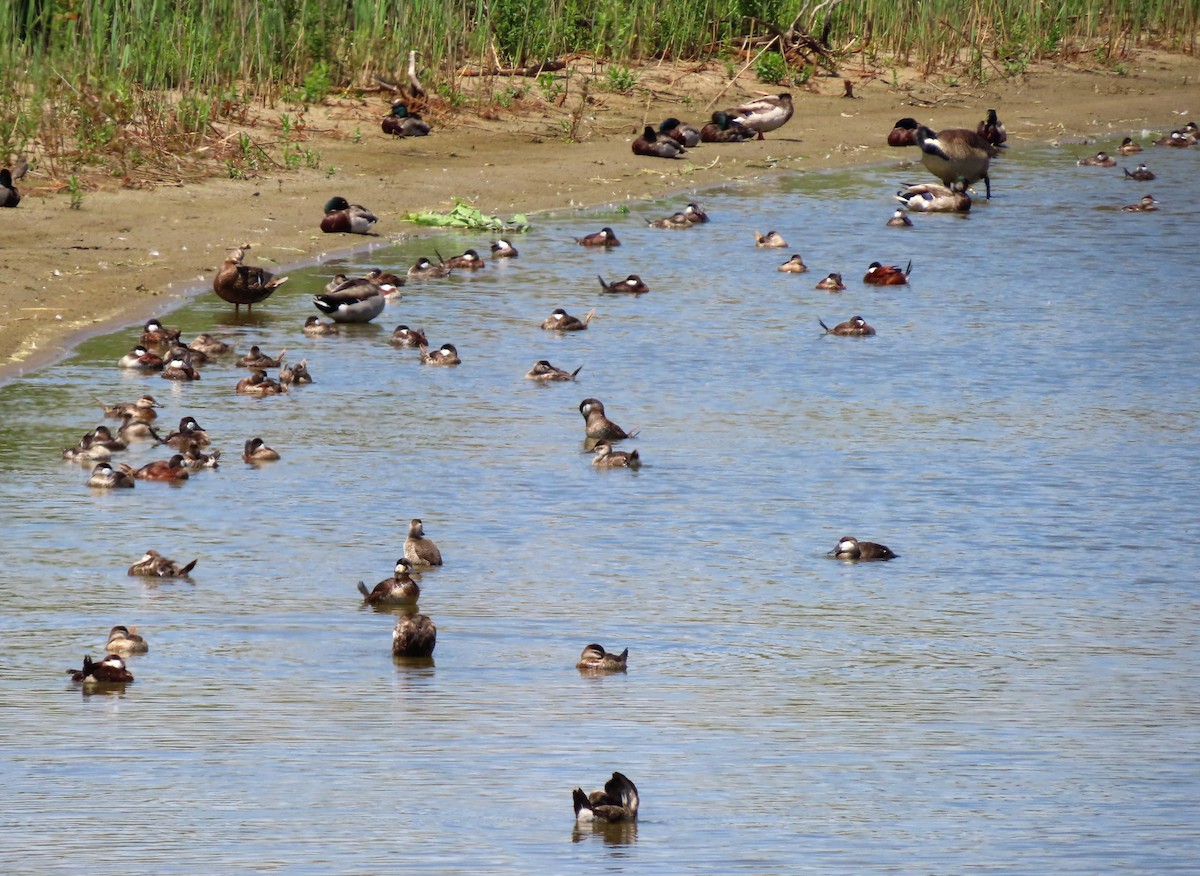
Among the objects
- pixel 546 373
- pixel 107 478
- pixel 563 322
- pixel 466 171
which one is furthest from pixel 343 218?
pixel 107 478

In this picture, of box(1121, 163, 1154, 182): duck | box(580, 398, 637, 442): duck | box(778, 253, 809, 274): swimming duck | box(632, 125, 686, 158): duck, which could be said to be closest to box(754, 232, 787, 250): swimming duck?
box(778, 253, 809, 274): swimming duck

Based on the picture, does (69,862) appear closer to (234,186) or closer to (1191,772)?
(1191,772)

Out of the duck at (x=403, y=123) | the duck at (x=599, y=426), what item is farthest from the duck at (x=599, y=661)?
the duck at (x=403, y=123)

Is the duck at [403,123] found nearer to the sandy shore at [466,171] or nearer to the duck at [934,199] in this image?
the sandy shore at [466,171]

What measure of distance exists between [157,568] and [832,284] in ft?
40.3

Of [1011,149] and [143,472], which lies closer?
[143,472]

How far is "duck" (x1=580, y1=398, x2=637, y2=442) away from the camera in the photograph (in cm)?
1515

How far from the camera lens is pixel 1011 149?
112ft

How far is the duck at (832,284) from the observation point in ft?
72.9

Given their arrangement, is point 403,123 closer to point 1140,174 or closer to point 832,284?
point 832,284

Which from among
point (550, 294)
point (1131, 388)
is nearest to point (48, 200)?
point (550, 294)

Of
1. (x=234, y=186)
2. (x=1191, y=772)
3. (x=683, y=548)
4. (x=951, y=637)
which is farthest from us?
(x=234, y=186)

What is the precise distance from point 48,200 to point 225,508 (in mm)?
10004

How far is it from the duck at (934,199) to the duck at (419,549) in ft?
56.5
